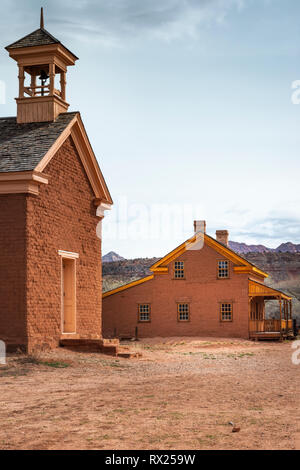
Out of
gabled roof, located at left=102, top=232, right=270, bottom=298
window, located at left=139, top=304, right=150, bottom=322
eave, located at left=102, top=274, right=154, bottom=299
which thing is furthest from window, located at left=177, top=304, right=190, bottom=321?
eave, located at left=102, top=274, right=154, bottom=299

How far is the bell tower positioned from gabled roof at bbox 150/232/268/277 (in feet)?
54.5

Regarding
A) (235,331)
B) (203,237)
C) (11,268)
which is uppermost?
(203,237)

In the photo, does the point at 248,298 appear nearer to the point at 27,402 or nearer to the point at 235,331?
the point at 235,331

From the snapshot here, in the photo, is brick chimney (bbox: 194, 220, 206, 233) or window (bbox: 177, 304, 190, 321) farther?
brick chimney (bbox: 194, 220, 206, 233)

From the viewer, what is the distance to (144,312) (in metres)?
38.4

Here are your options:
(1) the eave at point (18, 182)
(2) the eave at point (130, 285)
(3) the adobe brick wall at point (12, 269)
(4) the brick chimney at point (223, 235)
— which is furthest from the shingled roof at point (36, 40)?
(4) the brick chimney at point (223, 235)

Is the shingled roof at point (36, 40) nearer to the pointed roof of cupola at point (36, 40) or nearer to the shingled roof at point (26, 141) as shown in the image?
the pointed roof of cupola at point (36, 40)

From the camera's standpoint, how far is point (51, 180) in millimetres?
19688

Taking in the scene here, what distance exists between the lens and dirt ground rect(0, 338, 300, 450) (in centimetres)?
736

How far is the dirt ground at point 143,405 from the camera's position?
290 inches

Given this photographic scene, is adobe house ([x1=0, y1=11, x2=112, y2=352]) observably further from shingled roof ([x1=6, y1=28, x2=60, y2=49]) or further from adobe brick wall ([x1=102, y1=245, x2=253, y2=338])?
adobe brick wall ([x1=102, y1=245, x2=253, y2=338])

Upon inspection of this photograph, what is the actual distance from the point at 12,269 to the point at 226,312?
21.0 m
